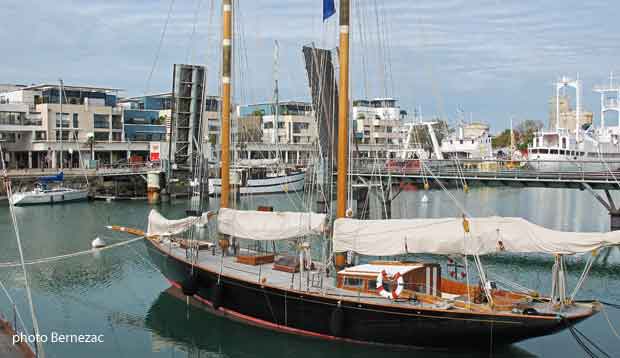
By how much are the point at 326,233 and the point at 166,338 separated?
6.77 meters

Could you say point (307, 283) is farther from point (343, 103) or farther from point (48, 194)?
point (48, 194)

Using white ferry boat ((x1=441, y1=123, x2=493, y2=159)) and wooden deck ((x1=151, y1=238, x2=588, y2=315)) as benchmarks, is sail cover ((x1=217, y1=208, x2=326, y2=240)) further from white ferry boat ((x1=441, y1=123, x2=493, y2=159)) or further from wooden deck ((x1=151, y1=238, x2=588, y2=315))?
white ferry boat ((x1=441, y1=123, x2=493, y2=159))

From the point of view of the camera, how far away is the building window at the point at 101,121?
94.6 metres

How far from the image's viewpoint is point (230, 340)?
72.7 ft

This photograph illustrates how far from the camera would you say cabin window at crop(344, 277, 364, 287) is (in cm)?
2052

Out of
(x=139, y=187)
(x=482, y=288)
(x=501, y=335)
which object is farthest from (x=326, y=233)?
(x=139, y=187)

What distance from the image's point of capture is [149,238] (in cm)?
2881

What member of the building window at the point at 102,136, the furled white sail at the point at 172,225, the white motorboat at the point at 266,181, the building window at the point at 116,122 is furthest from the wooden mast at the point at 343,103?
the building window at the point at 116,122

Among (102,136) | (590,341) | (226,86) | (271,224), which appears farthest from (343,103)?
(102,136)

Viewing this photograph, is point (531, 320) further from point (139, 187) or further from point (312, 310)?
point (139, 187)

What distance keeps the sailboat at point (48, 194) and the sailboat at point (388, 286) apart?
1857 inches

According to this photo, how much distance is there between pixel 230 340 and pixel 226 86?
467 inches

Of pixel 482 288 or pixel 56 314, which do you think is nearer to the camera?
pixel 482 288

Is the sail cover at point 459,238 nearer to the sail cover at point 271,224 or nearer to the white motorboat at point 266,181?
the sail cover at point 271,224
